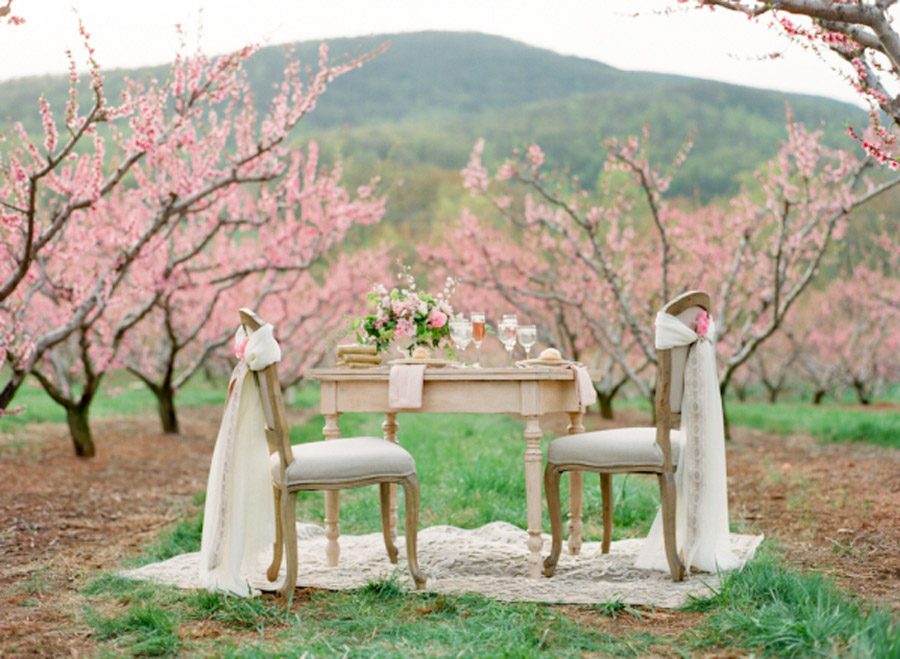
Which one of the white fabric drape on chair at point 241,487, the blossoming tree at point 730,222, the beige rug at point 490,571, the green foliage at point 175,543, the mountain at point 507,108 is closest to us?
the beige rug at point 490,571

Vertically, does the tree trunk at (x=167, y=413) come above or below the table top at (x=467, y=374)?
below

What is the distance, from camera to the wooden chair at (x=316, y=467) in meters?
4.18

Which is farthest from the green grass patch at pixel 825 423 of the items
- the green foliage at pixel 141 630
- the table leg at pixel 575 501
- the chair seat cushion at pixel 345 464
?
the green foliage at pixel 141 630

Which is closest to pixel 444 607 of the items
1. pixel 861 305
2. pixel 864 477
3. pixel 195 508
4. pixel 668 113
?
pixel 195 508

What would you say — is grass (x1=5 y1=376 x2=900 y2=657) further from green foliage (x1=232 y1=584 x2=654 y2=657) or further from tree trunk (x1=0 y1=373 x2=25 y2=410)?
tree trunk (x1=0 y1=373 x2=25 y2=410)

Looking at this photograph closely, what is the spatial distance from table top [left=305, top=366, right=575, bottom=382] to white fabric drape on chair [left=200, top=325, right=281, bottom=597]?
0.38 meters

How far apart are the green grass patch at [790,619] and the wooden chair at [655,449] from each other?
0.58m

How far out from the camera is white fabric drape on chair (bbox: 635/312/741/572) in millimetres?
4465

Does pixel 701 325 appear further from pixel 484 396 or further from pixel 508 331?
pixel 484 396

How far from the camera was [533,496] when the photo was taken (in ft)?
14.8

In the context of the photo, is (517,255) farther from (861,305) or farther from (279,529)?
(279,529)

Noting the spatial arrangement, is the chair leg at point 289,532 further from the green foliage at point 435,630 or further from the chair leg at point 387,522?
the chair leg at point 387,522

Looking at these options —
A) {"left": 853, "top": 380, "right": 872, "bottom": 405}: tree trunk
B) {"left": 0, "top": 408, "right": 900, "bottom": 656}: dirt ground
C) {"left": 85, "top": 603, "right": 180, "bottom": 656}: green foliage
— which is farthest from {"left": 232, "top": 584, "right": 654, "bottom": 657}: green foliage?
{"left": 853, "top": 380, "right": 872, "bottom": 405}: tree trunk

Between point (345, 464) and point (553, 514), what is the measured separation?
3.47 ft
